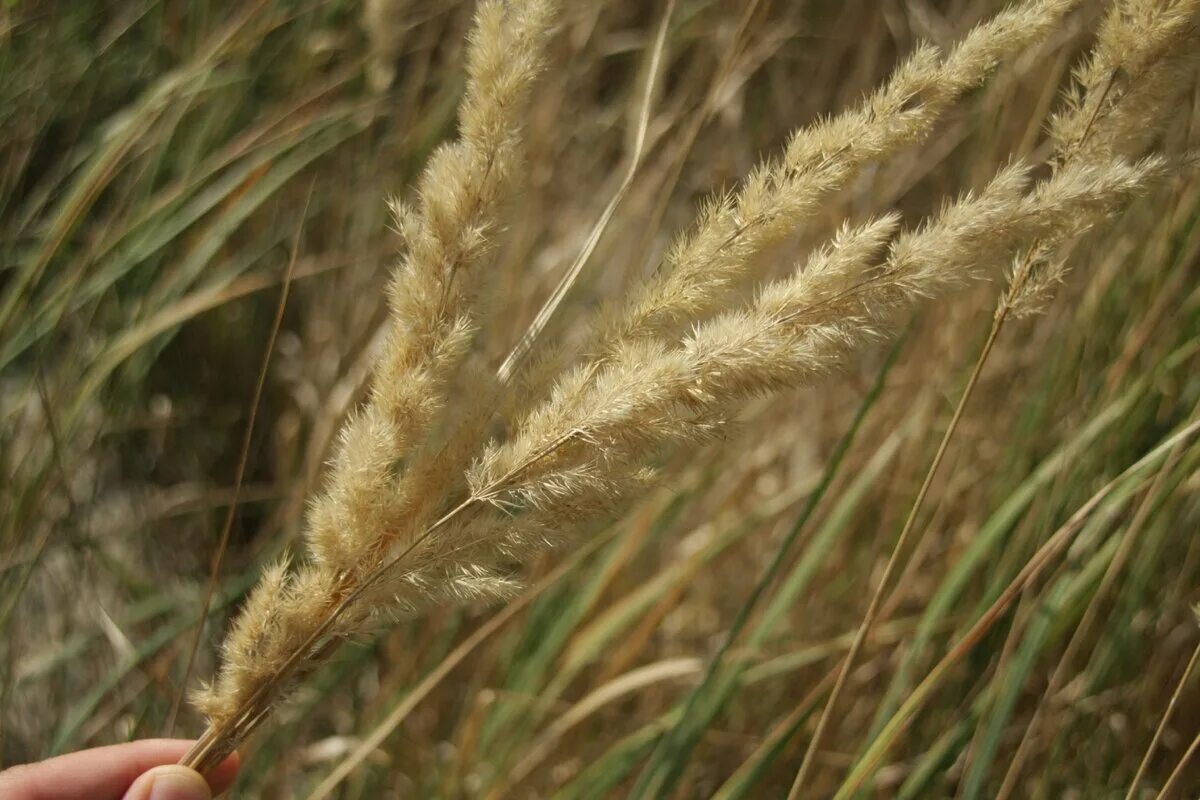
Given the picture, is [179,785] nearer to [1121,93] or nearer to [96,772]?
[96,772]

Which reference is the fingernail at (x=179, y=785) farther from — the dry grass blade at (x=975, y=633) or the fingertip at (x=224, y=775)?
the dry grass blade at (x=975, y=633)

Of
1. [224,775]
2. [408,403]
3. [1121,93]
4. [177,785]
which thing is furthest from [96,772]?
[1121,93]

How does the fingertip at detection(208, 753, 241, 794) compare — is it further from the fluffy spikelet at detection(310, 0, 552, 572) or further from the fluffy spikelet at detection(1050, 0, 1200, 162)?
the fluffy spikelet at detection(1050, 0, 1200, 162)

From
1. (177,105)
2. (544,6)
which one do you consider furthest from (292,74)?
(544,6)

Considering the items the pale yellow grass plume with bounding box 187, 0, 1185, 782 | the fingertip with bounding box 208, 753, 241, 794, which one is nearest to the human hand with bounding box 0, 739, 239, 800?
the fingertip with bounding box 208, 753, 241, 794

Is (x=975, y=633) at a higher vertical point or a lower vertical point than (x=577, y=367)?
lower

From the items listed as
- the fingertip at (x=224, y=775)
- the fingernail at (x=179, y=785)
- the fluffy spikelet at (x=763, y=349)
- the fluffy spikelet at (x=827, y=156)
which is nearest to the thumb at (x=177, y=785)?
the fingernail at (x=179, y=785)

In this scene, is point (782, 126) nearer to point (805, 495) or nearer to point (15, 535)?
point (805, 495)
